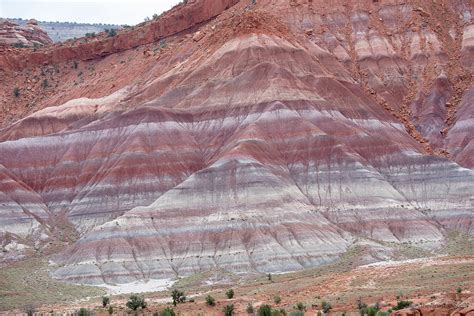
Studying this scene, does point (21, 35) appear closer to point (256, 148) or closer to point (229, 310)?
point (256, 148)

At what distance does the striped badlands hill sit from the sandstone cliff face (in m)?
30.2

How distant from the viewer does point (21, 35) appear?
173750 mm

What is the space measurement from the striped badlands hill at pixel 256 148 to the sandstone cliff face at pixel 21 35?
99.2 ft

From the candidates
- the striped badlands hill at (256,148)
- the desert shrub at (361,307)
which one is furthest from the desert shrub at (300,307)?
the striped badlands hill at (256,148)

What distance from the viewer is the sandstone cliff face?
168 meters

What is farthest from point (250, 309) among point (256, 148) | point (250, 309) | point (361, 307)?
point (256, 148)

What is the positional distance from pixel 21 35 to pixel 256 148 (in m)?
79.7

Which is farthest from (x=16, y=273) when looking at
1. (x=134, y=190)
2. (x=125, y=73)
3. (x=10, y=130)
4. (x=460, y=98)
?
(x=460, y=98)

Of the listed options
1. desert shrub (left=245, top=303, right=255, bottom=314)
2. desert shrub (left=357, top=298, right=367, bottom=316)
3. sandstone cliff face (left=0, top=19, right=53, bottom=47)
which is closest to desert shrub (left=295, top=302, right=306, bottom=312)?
desert shrub (left=245, top=303, right=255, bottom=314)

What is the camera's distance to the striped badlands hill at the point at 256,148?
94875 mm

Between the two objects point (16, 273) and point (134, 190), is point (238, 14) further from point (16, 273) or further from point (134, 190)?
point (16, 273)

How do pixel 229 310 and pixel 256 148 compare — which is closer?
pixel 229 310

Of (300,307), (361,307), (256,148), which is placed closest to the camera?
(361,307)

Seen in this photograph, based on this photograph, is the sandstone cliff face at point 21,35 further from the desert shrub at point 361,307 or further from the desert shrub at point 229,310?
the desert shrub at point 361,307
